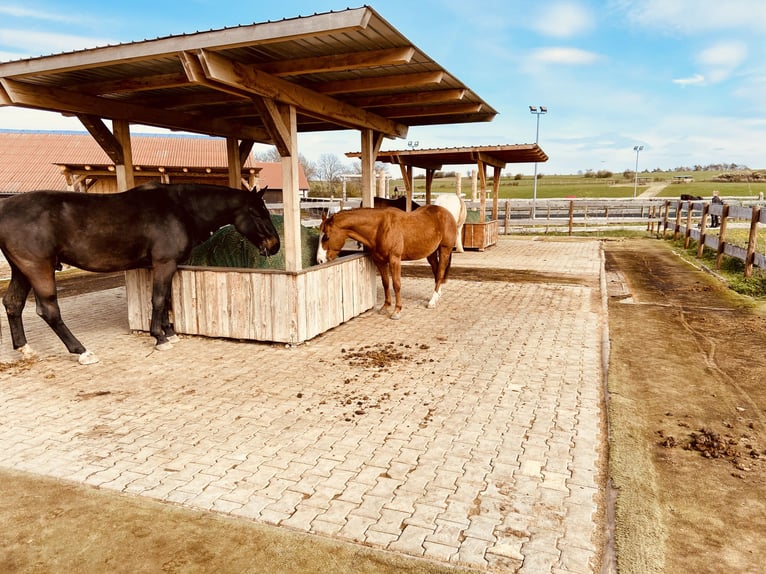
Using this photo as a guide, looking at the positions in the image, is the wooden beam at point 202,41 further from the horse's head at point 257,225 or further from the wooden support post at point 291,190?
the horse's head at point 257,225

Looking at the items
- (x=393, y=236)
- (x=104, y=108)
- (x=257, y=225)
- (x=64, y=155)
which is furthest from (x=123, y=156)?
(x=64, y=155)

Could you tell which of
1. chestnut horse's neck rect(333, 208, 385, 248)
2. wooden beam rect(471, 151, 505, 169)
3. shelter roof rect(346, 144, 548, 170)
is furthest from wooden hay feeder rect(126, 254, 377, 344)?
wooden beam rect(471, 151, 505, 169)

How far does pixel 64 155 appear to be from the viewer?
31.0 metres

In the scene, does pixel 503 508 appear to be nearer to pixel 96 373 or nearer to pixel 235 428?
pixel 235 428

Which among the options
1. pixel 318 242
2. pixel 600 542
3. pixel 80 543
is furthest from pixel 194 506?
pixel 318 242

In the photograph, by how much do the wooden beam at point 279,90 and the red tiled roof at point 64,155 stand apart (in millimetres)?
23161

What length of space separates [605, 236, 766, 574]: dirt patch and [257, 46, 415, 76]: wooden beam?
384 centimetres

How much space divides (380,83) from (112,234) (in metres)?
3.65

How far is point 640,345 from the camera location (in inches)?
242

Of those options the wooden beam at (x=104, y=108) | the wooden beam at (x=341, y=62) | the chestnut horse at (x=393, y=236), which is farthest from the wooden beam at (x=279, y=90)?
the wooden beam at (x=104, y=108)

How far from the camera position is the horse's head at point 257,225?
637 cm

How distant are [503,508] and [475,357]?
113 inches

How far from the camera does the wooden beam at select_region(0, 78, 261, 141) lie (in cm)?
573

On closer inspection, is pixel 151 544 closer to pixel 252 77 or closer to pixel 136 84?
pixel 252 77
